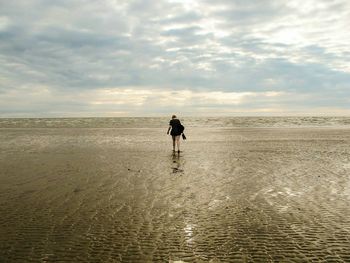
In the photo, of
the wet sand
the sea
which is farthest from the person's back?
the sea

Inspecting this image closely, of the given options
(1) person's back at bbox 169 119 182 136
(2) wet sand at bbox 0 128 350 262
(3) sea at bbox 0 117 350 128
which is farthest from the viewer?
(3) sea at bbox 0 117 350 128

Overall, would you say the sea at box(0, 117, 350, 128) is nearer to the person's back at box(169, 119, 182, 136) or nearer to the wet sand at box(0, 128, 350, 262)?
the person's back at box(169, 119, 182, 136)

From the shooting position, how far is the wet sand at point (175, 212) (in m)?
6.54

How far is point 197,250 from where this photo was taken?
21.5 feet

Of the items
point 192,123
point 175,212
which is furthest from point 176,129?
point 192,123

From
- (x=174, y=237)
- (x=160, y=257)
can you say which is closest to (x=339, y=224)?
(x=174, y=237)

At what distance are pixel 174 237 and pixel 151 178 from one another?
6.88m

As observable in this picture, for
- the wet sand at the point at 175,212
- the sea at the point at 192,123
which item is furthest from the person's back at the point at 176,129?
the sea at the point at 192,123

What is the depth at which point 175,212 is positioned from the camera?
9.21 m

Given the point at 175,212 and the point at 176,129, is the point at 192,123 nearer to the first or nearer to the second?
the point at 176,129

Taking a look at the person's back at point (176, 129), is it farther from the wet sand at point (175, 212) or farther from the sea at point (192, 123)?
the sea at point (192, 123)

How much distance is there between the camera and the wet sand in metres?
6.54

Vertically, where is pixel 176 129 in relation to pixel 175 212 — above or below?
above

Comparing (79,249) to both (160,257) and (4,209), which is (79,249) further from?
(4,209)
